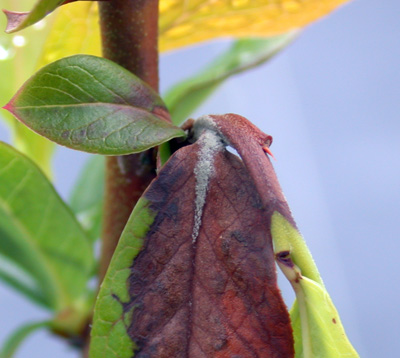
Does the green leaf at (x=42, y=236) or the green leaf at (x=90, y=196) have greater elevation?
the green leaf at (x=90, y=196)

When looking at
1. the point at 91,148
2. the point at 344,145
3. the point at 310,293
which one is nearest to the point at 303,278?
the point at 310,293

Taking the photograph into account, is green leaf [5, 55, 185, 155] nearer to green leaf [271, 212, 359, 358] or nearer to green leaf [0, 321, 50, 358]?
green leaf [271, 212, 359, 358]

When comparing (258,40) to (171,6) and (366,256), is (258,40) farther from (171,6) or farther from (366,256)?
(366,256)

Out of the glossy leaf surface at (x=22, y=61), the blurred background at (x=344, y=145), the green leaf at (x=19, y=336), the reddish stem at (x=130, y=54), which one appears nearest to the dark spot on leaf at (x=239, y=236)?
the reddish stem at (x=130, y=54)

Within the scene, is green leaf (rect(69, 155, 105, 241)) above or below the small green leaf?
above

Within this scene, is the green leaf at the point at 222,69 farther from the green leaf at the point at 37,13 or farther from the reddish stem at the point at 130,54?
the green leaf at the point at 37,13

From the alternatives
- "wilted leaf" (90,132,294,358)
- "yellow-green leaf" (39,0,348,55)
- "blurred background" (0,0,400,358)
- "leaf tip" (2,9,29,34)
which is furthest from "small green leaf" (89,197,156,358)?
"blurred background" (0,0,400,358)
